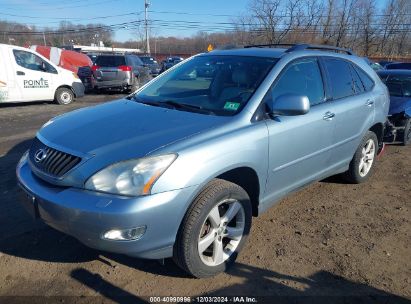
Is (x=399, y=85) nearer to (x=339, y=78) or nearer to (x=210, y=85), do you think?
(x=339, y=78)

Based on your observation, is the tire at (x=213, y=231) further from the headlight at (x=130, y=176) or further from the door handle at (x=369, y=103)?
the door handle at (x=369, y=103)

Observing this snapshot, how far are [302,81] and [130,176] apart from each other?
7.10 ft

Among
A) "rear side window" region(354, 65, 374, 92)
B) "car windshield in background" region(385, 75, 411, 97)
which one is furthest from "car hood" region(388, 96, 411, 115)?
"rear side window" region(354, 65, 374, 92)

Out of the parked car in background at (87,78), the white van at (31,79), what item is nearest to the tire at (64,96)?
the white van at (31,79)

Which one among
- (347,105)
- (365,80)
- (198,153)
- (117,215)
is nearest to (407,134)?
(365,80)

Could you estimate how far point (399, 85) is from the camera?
823cm

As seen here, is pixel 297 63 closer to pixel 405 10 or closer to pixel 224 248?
pixel 224 248

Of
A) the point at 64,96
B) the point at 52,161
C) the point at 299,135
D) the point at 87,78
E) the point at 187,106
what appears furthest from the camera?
the point at 87,78

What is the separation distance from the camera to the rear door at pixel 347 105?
4.31 metres

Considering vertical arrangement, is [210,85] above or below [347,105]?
above

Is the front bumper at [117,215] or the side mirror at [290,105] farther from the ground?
the side mirror at [290,105]

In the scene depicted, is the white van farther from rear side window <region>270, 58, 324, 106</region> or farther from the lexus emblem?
rear side window <region>270, 58, 324, 106</region>

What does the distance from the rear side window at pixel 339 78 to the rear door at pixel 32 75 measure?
10.1 metres

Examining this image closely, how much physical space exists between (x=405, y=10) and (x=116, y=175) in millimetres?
59482
